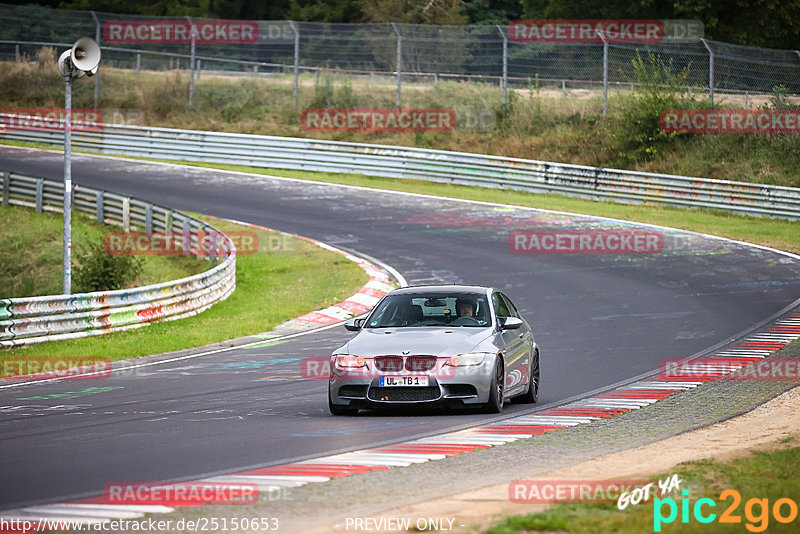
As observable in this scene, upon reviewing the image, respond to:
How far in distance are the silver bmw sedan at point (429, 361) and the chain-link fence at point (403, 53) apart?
26.1 m

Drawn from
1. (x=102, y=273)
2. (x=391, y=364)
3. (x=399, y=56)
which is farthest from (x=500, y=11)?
(x=391, y=364)

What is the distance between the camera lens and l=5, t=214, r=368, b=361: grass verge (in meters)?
18.5

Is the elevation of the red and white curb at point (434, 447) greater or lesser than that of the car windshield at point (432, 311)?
lesser

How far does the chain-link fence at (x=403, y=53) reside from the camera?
3681cm

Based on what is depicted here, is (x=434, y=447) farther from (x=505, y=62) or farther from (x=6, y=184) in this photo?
(x=505, y=62)

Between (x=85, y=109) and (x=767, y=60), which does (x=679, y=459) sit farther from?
(x=85, y=109)

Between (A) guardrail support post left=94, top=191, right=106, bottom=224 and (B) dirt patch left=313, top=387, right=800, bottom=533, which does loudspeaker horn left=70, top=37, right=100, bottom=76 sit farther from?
(A) guardrail support post left=94, top=191, right=106, bottom=224

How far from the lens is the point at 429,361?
11.8m

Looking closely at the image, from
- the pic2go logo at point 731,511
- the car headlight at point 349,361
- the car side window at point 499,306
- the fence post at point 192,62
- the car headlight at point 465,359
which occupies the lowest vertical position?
the car headlight at point 349,361

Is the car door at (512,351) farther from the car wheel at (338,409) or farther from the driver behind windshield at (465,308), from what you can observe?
the car wheel at (338,409)

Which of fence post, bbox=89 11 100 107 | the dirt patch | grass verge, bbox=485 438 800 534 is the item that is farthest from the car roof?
fence post, bbox=89 11 100 107

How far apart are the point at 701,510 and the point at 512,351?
5.89 metres

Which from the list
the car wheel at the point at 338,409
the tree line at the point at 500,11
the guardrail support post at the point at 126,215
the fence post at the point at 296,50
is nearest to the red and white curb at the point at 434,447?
the car wheel at the point at 338,409

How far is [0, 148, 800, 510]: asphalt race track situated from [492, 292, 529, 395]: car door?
1.07 ft
